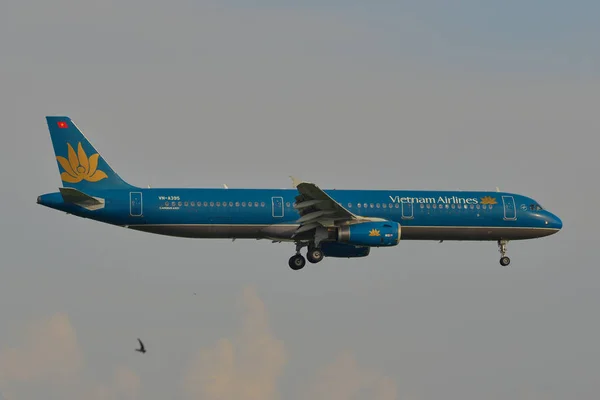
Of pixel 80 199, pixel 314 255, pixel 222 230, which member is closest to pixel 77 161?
pixel 80 199

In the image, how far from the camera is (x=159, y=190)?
6794 cm


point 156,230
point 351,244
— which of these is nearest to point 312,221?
point 351,244

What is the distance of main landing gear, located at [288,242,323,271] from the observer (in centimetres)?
6950

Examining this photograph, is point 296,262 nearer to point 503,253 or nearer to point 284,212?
point 284,212

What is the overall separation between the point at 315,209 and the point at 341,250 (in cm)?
685

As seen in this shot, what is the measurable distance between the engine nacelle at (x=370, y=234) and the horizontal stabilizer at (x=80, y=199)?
536 inches

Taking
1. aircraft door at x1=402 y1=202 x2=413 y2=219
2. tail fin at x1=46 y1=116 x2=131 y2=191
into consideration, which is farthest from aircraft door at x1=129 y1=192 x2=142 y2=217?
aircraft door at x1=402 y1=202 x2=413 y2=219

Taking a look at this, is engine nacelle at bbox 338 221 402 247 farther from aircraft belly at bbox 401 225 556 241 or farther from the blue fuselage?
aircraft belly at bbox 401 225 556 241

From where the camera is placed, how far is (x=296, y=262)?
70.6 meters

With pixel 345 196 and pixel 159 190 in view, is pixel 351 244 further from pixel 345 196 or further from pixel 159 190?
pixel 159 190

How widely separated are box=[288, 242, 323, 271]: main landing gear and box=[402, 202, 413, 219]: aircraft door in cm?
539

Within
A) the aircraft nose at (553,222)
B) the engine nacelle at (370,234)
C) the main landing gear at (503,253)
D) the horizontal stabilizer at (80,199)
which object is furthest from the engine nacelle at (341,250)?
the horizontal stabilizer at (80,199)

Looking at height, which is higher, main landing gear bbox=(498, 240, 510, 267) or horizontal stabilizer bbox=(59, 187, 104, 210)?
horizontal stabilizer bbox=(59, 187, 104, 210)

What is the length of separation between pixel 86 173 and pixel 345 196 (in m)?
15.1
